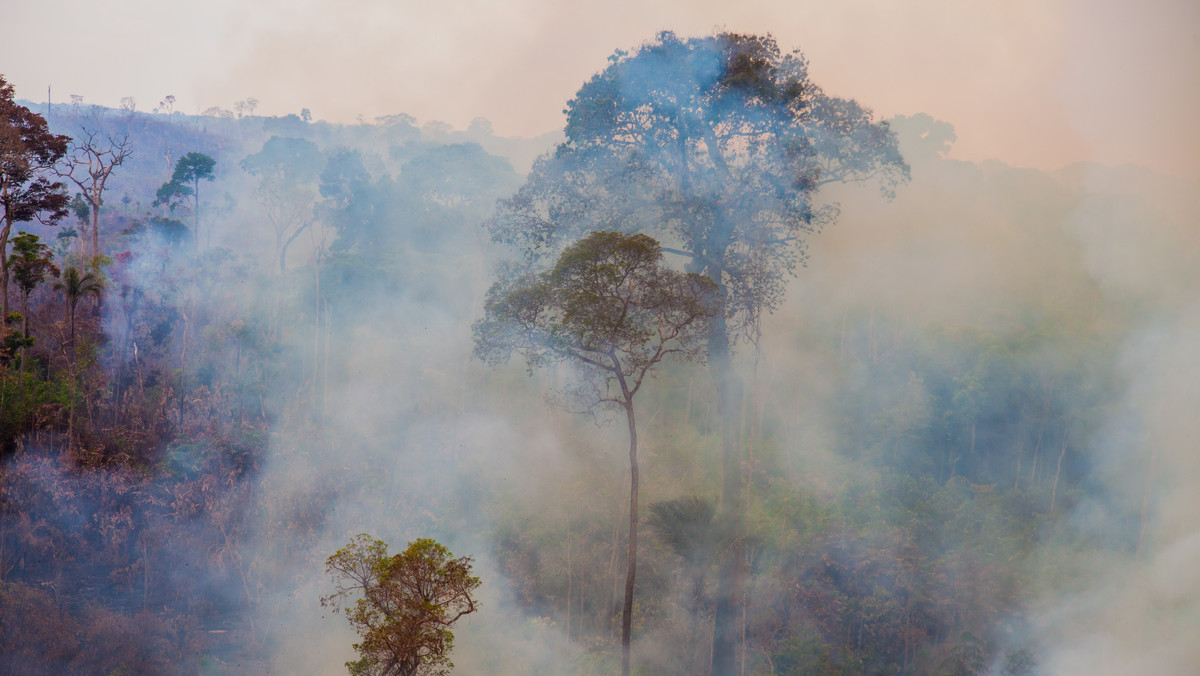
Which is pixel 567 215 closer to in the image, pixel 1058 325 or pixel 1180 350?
pixel 1180 350

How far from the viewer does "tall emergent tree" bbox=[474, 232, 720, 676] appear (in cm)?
1270

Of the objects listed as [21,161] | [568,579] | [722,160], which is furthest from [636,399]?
[21,161]


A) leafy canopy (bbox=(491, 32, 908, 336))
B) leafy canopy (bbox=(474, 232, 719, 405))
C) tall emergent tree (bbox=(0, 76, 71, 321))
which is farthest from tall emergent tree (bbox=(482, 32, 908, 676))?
tall emergent tree (bbox=(0, 76, 71, 321))

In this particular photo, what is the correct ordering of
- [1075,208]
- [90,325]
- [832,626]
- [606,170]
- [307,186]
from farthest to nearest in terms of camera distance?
[307,186] < [1075,208] < [90,325] < [832,626] < [606,170]

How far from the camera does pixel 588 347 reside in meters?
12.9


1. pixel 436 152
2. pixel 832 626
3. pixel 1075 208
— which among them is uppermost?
pixel 436 152

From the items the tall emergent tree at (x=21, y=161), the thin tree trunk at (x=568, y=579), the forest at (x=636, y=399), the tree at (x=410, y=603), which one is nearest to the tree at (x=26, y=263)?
the forest at (x=636, y=399)

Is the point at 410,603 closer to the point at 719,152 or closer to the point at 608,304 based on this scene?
the point at 608,304

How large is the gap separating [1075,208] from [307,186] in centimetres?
3301

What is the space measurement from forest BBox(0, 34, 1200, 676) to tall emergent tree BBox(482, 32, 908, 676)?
8cm

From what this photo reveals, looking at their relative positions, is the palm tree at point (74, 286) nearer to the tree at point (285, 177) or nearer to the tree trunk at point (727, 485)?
the tree at point (285, 177)

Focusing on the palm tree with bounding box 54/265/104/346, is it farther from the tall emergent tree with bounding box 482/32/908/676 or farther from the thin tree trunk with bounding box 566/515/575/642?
the thin tree trunk with bounding box 566/515/575/642

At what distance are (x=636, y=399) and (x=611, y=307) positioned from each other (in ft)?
50.9

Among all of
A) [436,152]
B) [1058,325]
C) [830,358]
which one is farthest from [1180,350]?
[436,152]
